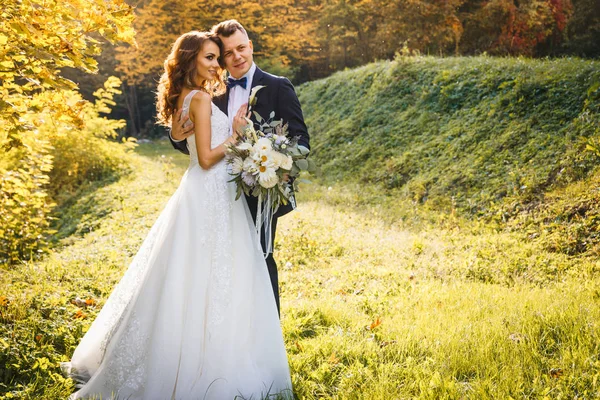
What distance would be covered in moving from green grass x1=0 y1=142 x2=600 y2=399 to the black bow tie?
2157 millimetres

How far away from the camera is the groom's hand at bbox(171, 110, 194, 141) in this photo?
11.8ft

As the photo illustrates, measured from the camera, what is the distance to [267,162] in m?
3.21

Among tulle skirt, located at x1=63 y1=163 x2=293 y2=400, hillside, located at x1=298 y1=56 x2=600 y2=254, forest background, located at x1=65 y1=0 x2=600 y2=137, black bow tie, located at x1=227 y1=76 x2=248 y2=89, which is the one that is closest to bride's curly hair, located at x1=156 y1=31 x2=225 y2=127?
black bow tie, located at x1=227 y1=76 x2=248 y2=89

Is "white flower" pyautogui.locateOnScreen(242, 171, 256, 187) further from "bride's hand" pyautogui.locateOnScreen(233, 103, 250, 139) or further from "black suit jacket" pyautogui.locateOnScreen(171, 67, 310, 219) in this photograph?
"black suit jacket" pyautogui.locateOnScreen(171, 67, 310, 219)

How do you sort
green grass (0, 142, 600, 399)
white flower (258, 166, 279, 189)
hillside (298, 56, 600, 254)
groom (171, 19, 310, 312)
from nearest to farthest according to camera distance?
white flower (258, 166, 279, 189)
green grass (0, 142, 600, 399)
groom (171, 19, 310, 312)
hillside (298, 56, 600, 254)

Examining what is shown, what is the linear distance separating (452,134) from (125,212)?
6.98m

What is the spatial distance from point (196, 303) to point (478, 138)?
8.07 metres

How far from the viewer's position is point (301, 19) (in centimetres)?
2320

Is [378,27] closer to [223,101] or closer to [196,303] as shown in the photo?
[223,101]

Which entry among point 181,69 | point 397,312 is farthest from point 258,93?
point 397,312

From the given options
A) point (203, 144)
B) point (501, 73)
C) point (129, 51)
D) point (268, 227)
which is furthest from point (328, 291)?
point (129, 51)

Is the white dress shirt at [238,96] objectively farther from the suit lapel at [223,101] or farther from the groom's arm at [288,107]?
the groom's arm at [288,107]

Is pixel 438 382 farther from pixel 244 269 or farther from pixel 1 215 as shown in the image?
pixel 1 215

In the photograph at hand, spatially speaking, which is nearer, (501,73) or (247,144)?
(247,144)
